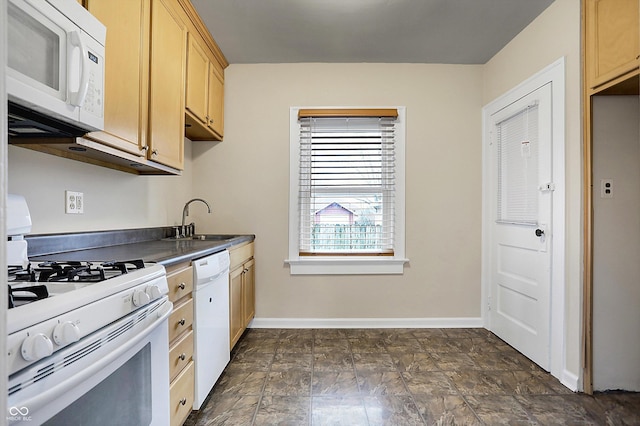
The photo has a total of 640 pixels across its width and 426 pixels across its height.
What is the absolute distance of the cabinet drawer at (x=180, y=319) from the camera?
1509 millimetres

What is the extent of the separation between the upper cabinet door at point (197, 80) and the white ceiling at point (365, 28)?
22 cm

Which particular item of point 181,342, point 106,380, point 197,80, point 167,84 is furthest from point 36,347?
point 197,80

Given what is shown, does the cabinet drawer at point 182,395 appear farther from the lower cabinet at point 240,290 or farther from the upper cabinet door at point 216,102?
the upper cabinet door at point 216,102

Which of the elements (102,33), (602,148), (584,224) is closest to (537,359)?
(584,224)

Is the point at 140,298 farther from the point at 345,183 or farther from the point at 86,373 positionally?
the point at 345,183

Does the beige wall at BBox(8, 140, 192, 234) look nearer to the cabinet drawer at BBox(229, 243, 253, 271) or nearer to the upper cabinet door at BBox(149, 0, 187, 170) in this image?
the upper cabinet door at BBox(149, 0, 187, 170)

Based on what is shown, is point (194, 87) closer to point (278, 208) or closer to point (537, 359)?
point (278, 208)

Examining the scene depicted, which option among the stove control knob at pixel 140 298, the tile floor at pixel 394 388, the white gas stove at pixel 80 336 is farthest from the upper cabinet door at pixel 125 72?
the tile floor at pixel 394 388

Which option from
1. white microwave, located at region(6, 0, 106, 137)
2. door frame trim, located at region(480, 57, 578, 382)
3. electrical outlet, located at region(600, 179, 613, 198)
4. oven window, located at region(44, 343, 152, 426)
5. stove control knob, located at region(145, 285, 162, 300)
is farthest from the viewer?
door frame trim, located at region(480, 57, 578, 382)

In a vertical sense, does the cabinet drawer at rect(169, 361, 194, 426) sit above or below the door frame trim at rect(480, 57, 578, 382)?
below

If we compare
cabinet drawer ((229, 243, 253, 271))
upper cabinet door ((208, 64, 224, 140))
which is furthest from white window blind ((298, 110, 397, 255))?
upper cabinet door ((208, 64, 224, 140))

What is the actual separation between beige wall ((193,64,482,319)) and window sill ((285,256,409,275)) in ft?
0.22

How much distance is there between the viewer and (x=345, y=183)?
3.35 meters

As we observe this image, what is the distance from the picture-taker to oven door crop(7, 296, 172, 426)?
68cm
